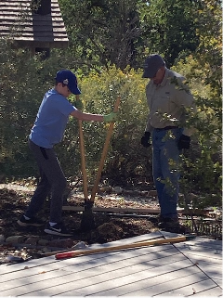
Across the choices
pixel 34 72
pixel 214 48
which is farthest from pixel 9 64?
pixel 214 48

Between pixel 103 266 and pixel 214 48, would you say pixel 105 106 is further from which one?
pixel 214 48

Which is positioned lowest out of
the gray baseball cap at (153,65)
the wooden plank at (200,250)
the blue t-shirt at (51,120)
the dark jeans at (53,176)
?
the wooden plank at (200,250)

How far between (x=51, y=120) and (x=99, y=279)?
220cm

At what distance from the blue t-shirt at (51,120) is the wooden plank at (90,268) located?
66.7 inches

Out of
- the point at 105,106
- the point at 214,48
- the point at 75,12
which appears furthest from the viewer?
the point at 75,12

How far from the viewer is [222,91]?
3947 millimetres

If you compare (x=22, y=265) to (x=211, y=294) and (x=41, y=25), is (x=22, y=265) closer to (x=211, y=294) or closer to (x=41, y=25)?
(x=211, y=294)

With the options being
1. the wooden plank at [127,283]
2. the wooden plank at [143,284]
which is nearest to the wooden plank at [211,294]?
the wooden plank at [127,283]

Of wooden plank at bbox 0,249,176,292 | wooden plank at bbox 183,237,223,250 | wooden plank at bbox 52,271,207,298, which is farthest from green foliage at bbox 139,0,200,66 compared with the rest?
wooden plank at bbox 52,271,207,298

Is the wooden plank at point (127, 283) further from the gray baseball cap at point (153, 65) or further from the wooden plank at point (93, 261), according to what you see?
the gray baseball cap at point (153, 65)

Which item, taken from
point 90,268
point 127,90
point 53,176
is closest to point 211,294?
point 90,268

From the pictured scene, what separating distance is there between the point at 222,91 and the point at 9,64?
4.33 metres

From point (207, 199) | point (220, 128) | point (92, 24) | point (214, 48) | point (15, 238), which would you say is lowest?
point (15, 238)

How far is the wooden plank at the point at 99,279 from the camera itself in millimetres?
4590
